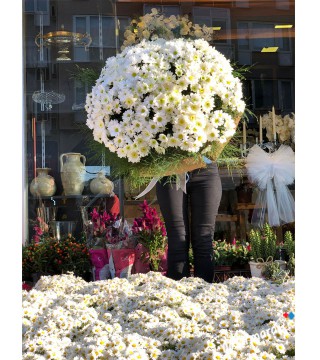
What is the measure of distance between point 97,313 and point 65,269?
4.82ft

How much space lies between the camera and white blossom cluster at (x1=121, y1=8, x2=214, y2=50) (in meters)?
3.68

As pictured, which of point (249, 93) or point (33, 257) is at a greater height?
point (249, 93)

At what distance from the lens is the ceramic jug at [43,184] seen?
473 cm

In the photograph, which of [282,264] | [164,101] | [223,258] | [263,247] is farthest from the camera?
[223,258]

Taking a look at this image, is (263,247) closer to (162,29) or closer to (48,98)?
(162,29)

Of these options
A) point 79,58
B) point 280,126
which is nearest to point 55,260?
point 79,58

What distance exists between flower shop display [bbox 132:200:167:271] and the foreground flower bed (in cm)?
73

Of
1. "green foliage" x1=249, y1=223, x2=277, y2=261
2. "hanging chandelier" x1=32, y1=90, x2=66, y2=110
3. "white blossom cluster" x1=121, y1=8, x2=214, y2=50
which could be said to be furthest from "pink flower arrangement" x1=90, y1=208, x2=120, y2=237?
"hanging chandelier" x1=32, y1=90, x2=66, y2=110

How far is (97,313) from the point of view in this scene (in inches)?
93.5

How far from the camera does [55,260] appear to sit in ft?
12.6

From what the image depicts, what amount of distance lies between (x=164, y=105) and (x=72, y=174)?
6.93ft
